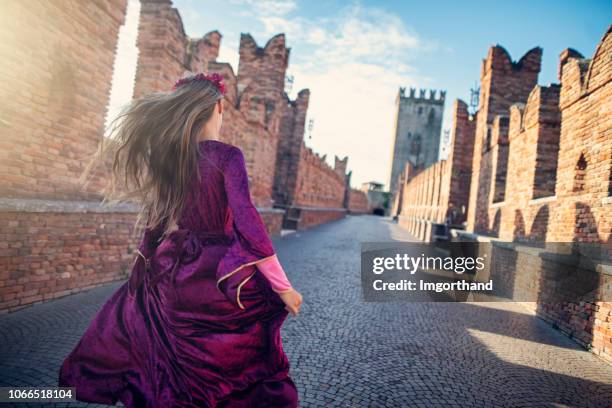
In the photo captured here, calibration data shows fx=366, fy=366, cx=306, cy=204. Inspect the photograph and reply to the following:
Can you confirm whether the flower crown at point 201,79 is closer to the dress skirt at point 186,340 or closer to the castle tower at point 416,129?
the dress skirt at point 186,340

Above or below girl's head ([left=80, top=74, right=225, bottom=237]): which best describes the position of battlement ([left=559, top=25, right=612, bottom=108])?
above

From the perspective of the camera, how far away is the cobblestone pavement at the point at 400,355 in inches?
122

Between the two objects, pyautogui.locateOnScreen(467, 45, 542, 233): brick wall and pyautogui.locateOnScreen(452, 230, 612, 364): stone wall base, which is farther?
pyautogui.locateOnScreen(467, 45, 542, 233): brick wall

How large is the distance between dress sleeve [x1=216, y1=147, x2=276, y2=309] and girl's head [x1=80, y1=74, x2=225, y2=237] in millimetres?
218

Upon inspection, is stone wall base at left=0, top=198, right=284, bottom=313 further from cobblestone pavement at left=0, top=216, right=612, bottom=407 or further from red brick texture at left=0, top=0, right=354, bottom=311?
cobblestone pavement at left=0, top=216, right=612, bottom=407

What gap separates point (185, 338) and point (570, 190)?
6874 millimetres

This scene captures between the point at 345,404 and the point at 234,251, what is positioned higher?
the point at 234,251

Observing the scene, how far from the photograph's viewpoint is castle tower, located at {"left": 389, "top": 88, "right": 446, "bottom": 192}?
74938 mm

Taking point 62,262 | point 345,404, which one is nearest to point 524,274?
point 345,404

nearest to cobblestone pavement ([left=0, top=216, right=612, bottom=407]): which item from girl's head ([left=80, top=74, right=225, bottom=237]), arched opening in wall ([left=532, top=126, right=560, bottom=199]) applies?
girl's head ([left=80, top=74, right=225, bottom=237])

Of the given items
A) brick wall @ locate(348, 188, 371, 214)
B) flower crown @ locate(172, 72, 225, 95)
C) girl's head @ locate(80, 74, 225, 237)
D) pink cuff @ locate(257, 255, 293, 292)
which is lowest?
pink cuff @ locate(257, 255, 293, 292)

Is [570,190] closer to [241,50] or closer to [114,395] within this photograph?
[114,395]

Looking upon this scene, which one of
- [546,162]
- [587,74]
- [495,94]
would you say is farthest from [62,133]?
[495,94]

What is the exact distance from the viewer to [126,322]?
203 centimetres
